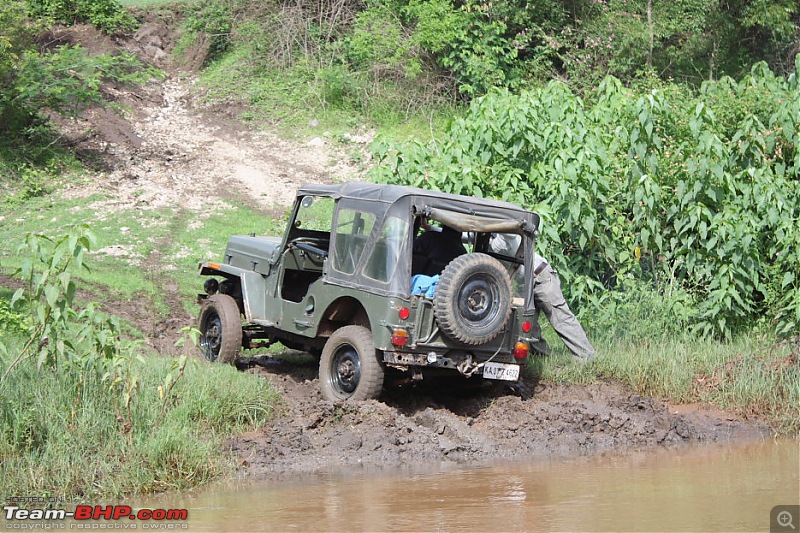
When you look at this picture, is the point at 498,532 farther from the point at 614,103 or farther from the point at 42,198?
the point at 42,198

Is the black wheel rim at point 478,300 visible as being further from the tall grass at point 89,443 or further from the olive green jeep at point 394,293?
the tall grass at point 89,443

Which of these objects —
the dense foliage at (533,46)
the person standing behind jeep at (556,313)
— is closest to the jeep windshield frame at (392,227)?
the person standing behind jeep at (556,313)

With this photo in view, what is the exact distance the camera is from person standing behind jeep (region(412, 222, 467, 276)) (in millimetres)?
9758

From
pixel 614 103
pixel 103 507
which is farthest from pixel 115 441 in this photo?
pixel 614 103

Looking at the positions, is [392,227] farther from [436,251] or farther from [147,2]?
[147,2]

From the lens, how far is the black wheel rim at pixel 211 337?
421 inches

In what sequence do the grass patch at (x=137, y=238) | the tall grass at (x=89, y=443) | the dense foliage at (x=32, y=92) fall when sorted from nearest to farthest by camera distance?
the tall grass at (x=89, y=443), the grass patch at (x=137, y=238), the dense foliage at (x=32, y=92)

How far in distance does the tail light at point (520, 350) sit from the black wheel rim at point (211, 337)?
3391 millimetres

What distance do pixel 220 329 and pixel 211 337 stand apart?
0.81 ft

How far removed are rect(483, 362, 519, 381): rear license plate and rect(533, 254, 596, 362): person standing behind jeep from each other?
3.95 feet

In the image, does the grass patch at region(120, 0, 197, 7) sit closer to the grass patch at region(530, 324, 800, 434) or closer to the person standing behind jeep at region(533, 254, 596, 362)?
the person standing behind jeep at region(533, 254, 596, 362)

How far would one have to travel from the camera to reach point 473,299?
28.3 feet

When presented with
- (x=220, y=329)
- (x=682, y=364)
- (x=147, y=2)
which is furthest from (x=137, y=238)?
(x=147, y=2)

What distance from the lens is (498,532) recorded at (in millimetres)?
5965
